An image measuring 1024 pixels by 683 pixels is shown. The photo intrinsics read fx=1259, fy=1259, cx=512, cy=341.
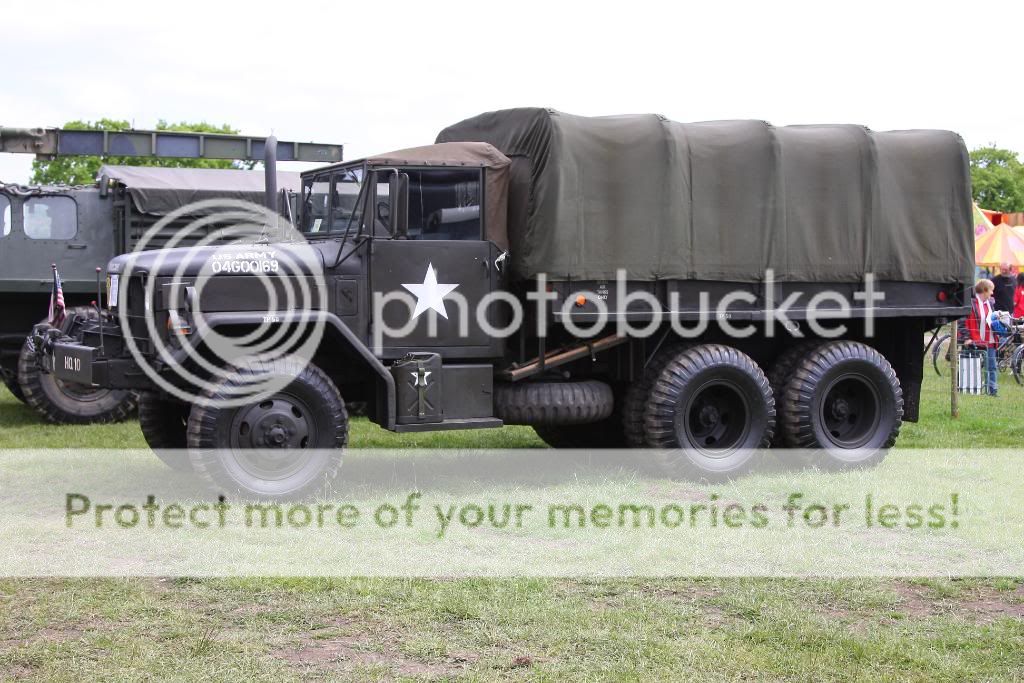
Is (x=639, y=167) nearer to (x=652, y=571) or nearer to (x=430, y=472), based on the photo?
(x=430, y=472)

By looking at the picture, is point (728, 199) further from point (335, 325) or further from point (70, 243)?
point (70, 243)

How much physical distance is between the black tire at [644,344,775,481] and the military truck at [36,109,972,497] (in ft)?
0.06

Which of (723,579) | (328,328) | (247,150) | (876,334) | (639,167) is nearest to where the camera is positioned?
(723,579)

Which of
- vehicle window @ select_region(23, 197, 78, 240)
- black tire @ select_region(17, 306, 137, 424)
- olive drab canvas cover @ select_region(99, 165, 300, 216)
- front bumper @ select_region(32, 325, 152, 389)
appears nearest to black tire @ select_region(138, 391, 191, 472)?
front bumper @ select_region(32, 325, 152, 389)

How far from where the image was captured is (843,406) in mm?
10211

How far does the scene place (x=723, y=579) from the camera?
6449 millimetres

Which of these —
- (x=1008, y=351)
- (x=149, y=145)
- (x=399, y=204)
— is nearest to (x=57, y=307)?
(x=399, y=204)

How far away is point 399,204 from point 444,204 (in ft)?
1.30

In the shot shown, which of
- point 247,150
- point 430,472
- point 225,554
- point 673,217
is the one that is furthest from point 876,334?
point 247,150

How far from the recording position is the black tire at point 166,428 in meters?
9.44

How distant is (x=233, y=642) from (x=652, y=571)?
230 cm

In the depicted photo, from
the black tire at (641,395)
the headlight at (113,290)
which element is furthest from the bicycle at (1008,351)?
the headlight at (113,290)

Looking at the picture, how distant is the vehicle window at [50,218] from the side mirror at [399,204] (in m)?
6.66

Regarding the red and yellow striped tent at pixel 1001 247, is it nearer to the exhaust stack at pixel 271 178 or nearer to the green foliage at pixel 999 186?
the exhaust stack at pixel 271 178
